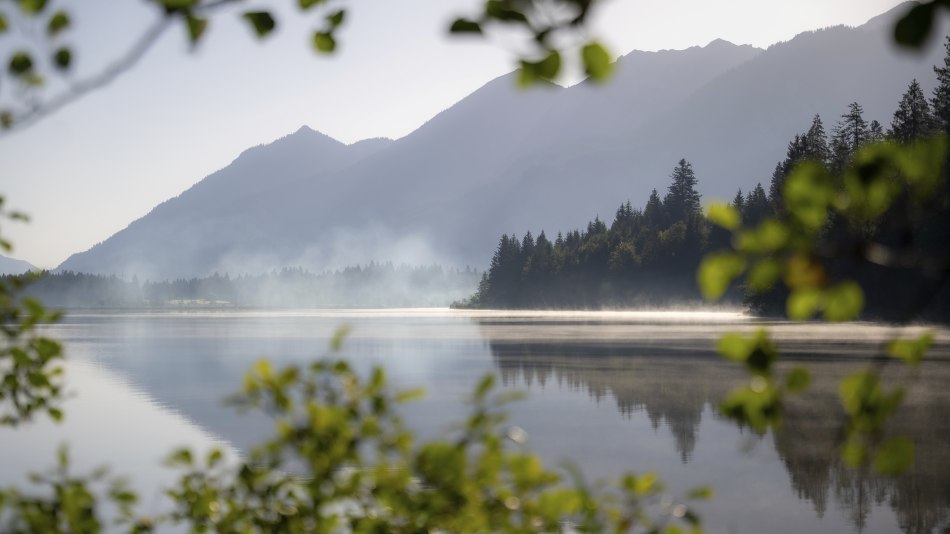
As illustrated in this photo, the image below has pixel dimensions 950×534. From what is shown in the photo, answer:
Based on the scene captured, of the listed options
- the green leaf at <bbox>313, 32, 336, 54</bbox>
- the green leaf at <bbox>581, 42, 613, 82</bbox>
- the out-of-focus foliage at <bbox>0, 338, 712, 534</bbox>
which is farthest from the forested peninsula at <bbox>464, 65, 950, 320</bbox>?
the green leaf at <bbox>581, 42, 613, 82</bbox>

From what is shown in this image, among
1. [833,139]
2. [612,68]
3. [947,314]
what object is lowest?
[947,314]

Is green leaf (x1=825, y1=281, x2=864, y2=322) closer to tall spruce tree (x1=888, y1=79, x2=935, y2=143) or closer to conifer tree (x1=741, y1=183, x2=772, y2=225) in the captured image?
tall spruce tree (x1=888, y1=79, x2=935, y2=143)

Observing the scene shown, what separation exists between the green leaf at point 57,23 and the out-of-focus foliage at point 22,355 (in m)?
1.14

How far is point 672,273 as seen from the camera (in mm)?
114312

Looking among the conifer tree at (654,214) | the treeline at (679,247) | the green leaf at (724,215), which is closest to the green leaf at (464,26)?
the green leaf at (724,215)

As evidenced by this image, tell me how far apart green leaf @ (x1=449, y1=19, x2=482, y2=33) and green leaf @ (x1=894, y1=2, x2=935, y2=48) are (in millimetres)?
633

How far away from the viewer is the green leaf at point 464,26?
1.51 meters

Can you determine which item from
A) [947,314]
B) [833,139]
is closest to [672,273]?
[833,139]

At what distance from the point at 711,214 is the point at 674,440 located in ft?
50.6

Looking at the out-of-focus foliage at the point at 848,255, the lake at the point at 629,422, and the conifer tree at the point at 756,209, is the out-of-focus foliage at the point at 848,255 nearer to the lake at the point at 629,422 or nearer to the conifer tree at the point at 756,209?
the lake at the point at 629,422

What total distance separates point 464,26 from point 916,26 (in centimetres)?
68

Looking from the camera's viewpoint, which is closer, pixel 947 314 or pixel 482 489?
pixel 482 489

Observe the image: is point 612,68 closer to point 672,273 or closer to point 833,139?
point 833,139

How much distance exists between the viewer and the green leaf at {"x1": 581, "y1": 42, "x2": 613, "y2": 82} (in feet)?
4.80
